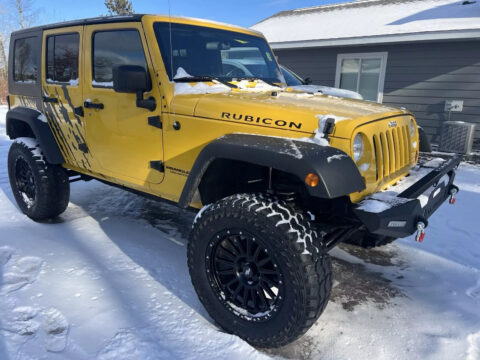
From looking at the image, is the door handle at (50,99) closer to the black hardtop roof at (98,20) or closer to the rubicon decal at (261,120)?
the black hardtop roof at (98,20)

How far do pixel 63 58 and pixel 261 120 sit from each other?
2.38 meters

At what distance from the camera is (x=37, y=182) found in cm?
387

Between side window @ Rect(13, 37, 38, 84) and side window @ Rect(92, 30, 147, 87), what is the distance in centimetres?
117

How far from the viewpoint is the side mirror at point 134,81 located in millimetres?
2479

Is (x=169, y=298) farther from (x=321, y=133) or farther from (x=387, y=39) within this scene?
(x=387, y=39)

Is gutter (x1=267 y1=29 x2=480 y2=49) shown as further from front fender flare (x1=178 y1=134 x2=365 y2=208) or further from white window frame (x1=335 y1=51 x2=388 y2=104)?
front fender flare (x1=178 y1=134 x2=365 y2=208)

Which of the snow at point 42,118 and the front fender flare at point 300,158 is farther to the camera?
the snow at point 42,118

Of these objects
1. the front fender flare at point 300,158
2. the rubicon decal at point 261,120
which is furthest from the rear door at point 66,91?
the front fender flare at point 300,158

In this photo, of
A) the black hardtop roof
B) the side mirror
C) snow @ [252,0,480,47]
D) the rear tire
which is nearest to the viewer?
the side mirror

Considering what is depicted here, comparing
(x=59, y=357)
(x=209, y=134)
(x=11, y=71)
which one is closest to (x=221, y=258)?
(x=209, y=134)

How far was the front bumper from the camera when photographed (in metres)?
1.96

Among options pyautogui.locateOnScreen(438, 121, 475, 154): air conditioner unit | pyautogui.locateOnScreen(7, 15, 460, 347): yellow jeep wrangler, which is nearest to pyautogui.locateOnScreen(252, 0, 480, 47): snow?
pyautogui.locateOnScreen(438, 121, 475, 154): air conditioner unit

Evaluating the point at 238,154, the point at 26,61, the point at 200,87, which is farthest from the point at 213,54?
the point at 26,61

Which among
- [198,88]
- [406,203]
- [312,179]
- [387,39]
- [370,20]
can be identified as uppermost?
[370,20]
